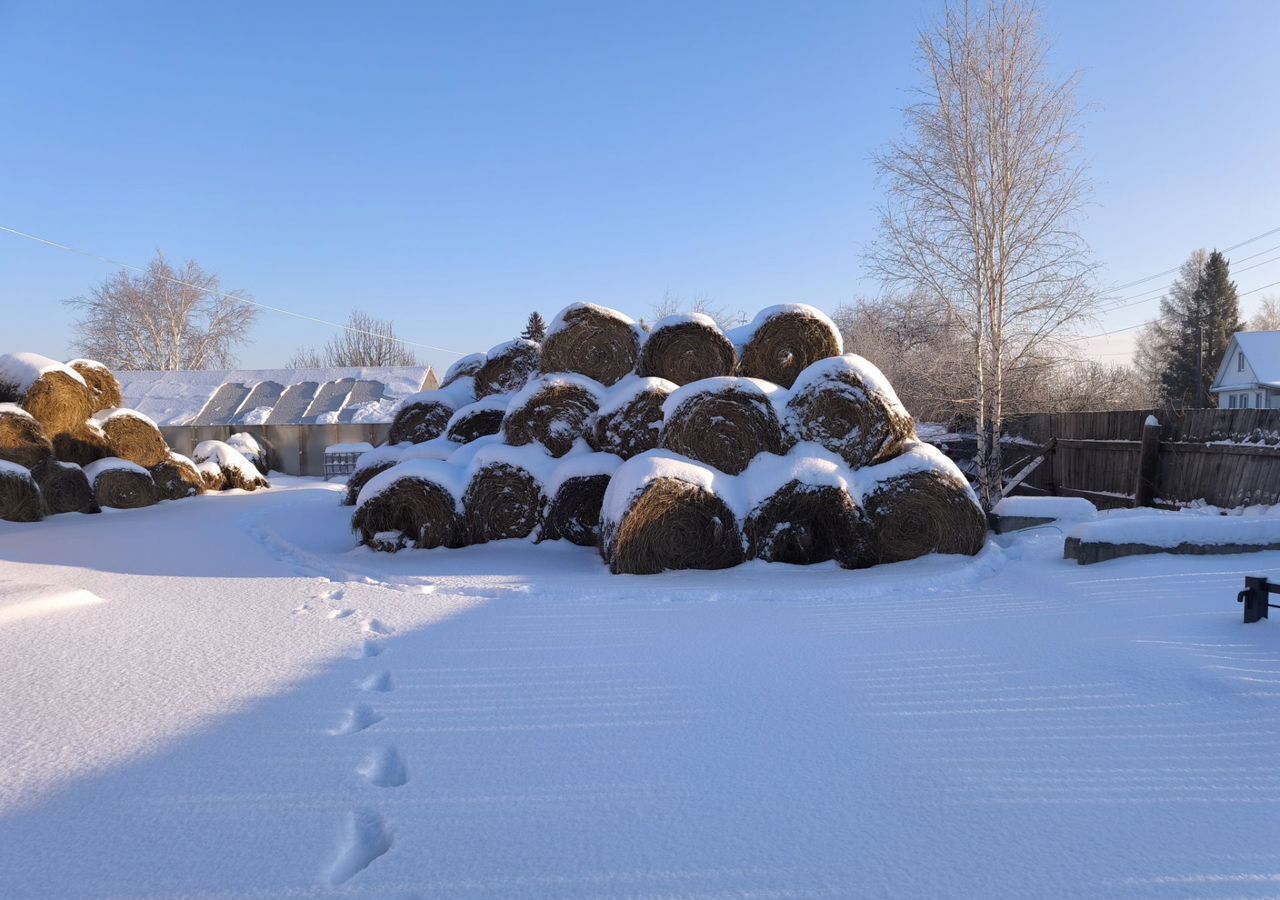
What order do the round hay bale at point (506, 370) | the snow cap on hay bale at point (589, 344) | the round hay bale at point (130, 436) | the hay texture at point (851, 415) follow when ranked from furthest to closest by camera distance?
1. the round hay bale at point (130, 436)
2. the round hay bale at point (506, 370)
3. the snow cap on hay bale at point (589, 344)
4. the hay texture at point (851, 415)

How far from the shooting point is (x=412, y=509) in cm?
842

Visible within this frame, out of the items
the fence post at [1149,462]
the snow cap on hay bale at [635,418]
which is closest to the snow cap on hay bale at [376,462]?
the snow cap on hay bale at [635,418]

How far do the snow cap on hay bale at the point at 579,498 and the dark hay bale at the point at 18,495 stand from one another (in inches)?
352

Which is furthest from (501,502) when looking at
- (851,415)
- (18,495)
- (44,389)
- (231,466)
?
(231,466)

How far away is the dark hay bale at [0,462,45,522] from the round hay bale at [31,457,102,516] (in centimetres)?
30

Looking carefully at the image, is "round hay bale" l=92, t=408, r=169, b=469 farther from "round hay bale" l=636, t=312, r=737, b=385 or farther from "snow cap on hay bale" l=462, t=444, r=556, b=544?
"round hay bale" l=636, t=312, r=737, b=385

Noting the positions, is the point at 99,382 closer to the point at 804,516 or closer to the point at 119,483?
the point at 119,483

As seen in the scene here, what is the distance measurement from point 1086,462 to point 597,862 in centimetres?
1263

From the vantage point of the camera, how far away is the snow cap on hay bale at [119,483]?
13.1 meters

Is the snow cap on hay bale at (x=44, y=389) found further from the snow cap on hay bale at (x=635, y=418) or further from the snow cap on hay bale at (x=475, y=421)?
the snow cap on hay bale at (x=635, y=418)

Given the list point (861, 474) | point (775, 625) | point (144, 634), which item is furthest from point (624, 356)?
point (144, 634)

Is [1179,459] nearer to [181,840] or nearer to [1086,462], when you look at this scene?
[1086,462]

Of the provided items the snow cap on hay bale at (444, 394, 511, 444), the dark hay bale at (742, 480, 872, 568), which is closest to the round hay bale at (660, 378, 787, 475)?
the dark hay bale at (742, 480, 872, 568)

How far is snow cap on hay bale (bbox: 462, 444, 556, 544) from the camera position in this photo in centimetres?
857
